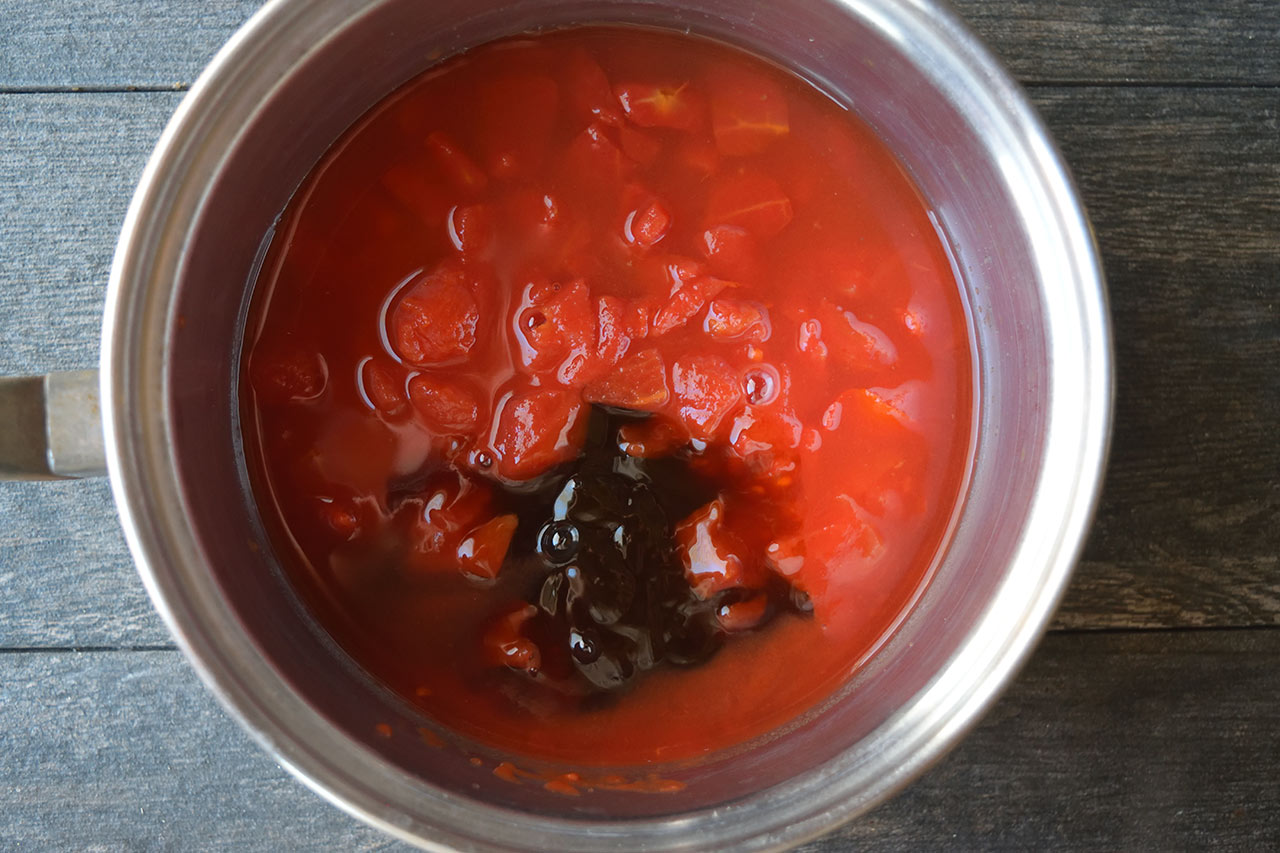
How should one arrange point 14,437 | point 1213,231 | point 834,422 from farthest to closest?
1. point 1213,231
2. point 834,422
3. point 14,437

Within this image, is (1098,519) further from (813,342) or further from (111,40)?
(111,40)

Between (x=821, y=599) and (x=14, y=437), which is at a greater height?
(x=14, y=437)

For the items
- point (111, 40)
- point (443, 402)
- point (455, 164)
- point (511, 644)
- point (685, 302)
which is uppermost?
point (111, 40)

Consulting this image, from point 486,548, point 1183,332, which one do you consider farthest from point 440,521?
point 1183,332

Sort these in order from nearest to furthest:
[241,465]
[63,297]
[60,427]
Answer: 1. [60,427]
2. [241,465]
3. [63,297]

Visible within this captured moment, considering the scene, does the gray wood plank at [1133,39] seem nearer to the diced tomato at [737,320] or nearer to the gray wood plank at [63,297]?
the diced tomato at [737,320]

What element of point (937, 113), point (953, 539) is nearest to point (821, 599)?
point (953, 539)

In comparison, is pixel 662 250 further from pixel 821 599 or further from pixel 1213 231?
pixel 1213 231
